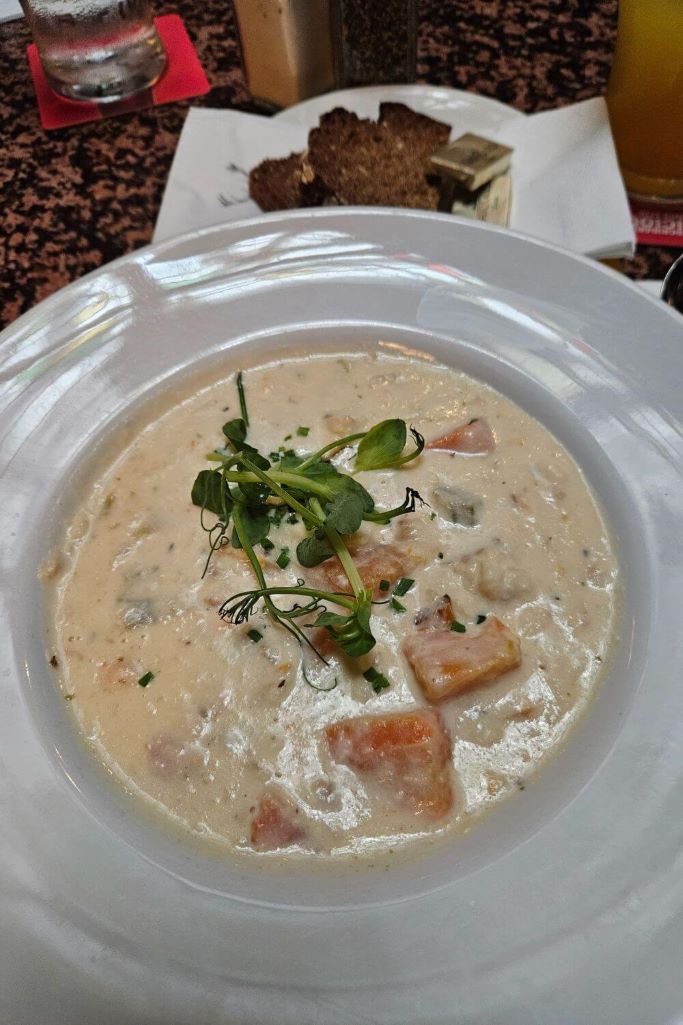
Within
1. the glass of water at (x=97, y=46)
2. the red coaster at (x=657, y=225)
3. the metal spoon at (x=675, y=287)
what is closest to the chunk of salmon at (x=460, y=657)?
the metal spoon at (x=675, y=287)

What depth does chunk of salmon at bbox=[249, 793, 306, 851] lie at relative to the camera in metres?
1.27

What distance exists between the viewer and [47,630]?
1491mm

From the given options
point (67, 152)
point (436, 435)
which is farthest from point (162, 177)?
point (436, 435)

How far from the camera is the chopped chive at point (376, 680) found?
1.42 meters

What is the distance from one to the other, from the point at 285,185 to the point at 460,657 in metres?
1.37

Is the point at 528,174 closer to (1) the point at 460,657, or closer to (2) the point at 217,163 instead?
(2) the point at 217,163

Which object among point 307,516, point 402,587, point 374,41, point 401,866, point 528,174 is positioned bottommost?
point 401,866

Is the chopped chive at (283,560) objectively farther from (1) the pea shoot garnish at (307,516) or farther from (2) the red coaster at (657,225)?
(2) the red coaster at (657,225)

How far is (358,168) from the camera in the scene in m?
2.12

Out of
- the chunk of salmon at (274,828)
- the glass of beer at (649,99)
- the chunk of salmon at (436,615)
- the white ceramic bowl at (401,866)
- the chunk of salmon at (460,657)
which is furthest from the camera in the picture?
the glass of beer at (649,99)

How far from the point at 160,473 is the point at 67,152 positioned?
144 cm

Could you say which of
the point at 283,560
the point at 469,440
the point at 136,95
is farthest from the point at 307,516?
the point at 136,95

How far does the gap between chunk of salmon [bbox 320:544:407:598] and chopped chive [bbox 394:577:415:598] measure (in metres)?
0.02

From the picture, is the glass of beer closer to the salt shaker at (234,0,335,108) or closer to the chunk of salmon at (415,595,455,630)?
the salt shaker at (234,0,335,108)
